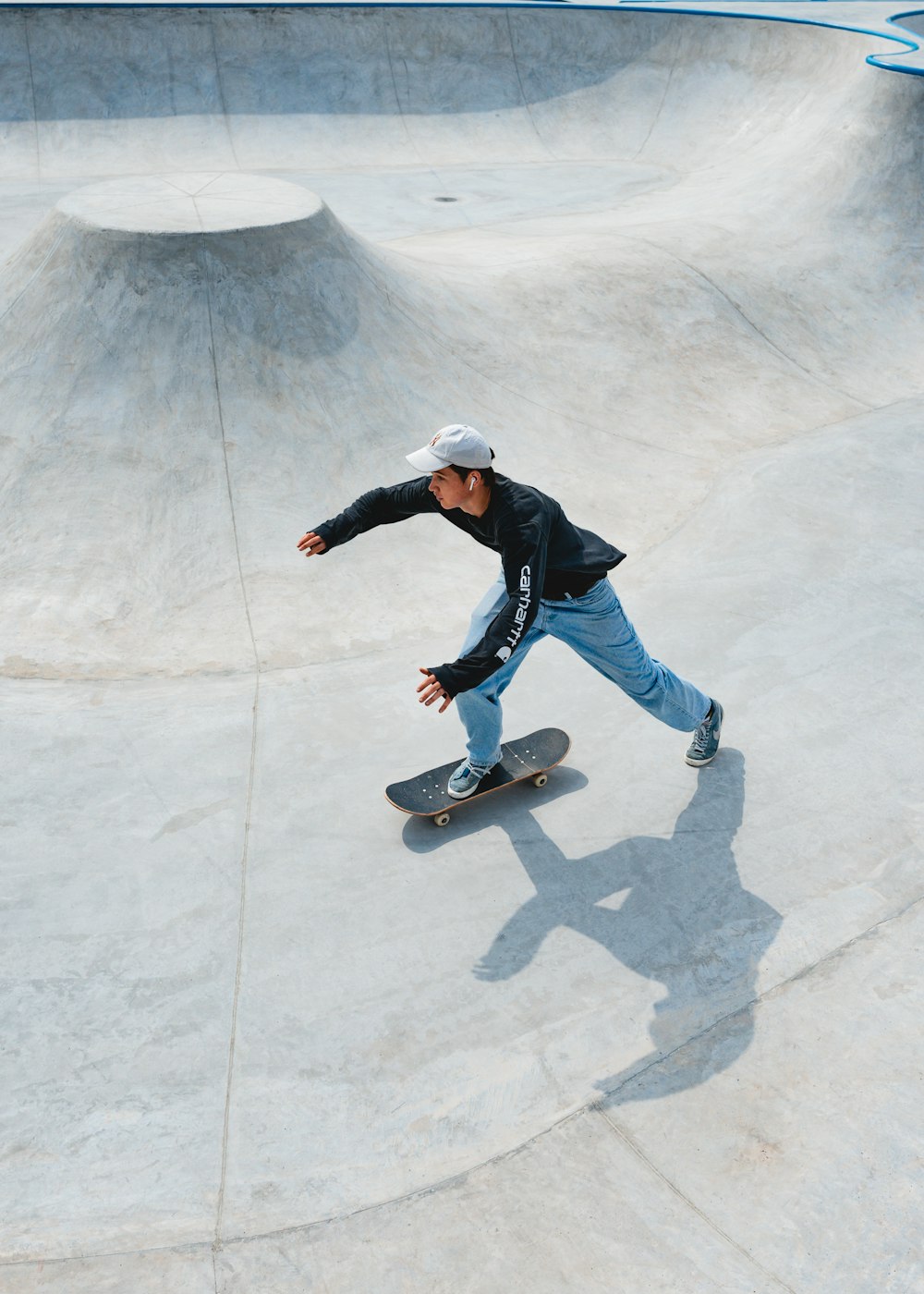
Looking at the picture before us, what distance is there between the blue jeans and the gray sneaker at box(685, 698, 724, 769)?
0.15m

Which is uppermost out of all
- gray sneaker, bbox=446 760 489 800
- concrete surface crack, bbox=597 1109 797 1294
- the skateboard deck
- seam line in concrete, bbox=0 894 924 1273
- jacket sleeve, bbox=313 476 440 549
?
jacket sleeve, bbox=313 476 440 549

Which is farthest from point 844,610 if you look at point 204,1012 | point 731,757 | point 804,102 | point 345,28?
point 345,28

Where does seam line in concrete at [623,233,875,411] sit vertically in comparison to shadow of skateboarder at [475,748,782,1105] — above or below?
above

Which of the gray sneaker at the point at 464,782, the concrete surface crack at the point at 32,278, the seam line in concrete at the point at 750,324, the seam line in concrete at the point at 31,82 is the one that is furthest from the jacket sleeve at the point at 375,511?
the seam line in concrete at the point at 31,82

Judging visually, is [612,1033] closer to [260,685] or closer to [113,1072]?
[113,1072]

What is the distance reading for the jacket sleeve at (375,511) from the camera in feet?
14.9

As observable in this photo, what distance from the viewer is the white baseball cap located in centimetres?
388

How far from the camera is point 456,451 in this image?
3.88 metres

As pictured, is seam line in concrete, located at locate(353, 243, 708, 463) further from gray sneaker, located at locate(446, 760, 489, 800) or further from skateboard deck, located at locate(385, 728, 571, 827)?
gray sneaker, located at locate(446, 760, 489, 800)

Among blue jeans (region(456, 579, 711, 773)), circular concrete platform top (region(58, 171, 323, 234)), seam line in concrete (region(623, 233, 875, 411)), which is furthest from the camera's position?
seam line in concrete (region(623, 233, 875, 411))

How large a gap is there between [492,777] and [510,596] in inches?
59.2

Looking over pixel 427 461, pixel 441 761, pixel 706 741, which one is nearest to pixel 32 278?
pixel 441 761

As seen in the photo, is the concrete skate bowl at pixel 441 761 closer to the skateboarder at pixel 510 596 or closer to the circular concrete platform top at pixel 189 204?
the circular concrete platform top at pixel 189 204

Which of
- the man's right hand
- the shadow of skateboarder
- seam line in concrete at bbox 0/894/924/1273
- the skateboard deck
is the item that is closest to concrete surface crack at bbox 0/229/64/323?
the man's right hand
